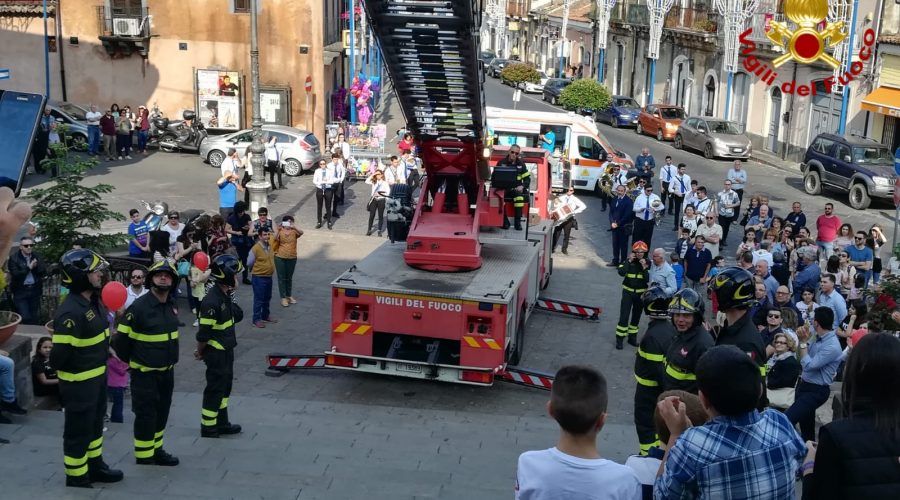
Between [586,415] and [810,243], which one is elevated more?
[586,415]

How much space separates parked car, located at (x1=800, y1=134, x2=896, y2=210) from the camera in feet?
85.9

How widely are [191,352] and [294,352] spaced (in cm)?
140

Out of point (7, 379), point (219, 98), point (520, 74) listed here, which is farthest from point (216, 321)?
point (520, 74)

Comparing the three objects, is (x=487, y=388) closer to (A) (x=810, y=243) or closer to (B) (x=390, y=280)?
(B) (x=390, y=280)

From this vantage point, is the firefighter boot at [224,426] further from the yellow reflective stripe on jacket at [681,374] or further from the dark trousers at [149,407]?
the yellow reflective stripe on jacket at [681,374]

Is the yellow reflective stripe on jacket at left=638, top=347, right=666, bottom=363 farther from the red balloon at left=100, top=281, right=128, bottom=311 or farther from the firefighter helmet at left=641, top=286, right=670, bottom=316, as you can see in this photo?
the red balloon at left=100, top=281, right=128, bottom=311

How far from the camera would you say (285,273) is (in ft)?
52.3

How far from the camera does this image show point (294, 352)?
1412cm

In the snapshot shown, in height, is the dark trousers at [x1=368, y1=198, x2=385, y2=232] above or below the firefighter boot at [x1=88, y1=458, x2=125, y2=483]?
below

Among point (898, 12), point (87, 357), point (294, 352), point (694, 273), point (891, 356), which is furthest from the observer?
point (898, 12)

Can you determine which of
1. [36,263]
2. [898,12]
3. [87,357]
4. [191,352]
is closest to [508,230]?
[191,352]

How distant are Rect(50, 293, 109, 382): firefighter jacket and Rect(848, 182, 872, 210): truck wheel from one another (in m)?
23.0

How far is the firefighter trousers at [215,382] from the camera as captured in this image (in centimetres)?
916

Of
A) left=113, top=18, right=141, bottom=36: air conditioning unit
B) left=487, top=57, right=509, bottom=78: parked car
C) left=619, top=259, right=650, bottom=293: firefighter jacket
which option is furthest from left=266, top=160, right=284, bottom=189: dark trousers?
left=487, top=57, right=509, bottom=78: parked car
